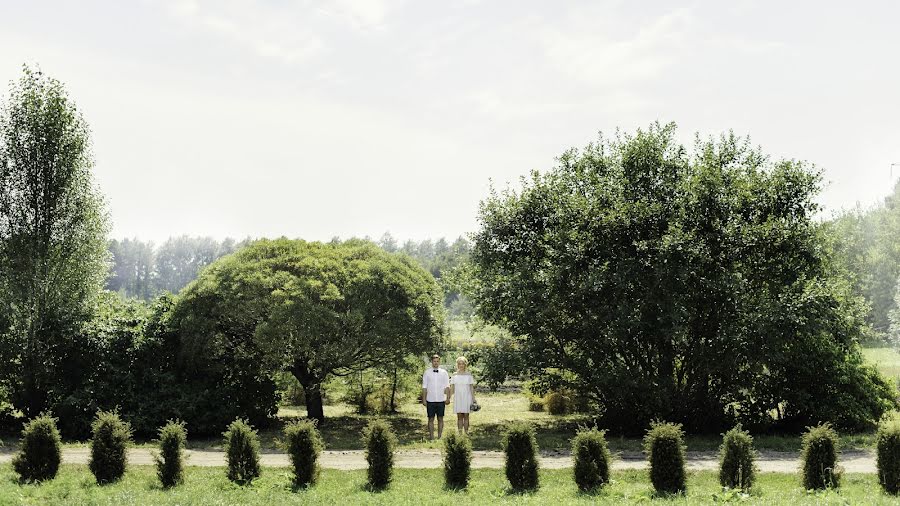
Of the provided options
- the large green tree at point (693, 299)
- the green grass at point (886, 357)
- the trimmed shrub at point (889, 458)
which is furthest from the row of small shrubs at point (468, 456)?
the green grass at point (886, 357)

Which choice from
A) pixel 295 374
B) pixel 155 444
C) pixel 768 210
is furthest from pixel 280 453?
pixel 768 210

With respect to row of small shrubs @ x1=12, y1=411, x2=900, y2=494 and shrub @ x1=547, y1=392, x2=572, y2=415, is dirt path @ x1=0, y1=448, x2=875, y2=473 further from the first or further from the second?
shrub @ x1=547, y1=392, x2=572, y2=415

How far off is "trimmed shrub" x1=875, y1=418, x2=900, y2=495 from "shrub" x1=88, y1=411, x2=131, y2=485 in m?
12.3

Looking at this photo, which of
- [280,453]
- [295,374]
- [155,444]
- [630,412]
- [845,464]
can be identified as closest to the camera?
[845,464]

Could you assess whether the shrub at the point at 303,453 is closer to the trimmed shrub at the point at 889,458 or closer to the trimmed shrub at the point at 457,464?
the trimmed shrub at the point at 457,464

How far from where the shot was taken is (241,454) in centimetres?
1262

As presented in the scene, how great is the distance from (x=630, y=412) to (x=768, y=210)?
637cm

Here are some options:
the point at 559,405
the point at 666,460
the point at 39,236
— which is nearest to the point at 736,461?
the point at 666,460

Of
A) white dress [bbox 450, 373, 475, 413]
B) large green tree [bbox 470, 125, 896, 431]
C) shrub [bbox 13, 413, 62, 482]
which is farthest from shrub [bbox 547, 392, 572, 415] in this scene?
shrub [bbox 13, 413, 62, 482]

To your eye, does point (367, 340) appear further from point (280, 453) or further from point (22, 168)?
point (22, 168)

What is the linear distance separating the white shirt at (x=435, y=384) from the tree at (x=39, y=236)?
9890 millimetres

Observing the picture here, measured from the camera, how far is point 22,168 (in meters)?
20.7

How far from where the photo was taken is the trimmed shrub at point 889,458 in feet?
37.6

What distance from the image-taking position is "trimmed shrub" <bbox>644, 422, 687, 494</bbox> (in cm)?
1172
